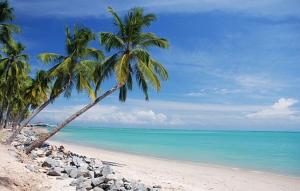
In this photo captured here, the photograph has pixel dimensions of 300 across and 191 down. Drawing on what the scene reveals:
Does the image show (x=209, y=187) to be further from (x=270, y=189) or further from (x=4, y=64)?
(x=4, y=64)

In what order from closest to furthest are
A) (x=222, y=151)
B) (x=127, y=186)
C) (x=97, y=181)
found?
(x=127, y=186) < (x=97, y=181) < (x=222, y=151)

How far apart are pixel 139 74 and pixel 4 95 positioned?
73.7 feet

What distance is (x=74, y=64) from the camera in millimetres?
21344

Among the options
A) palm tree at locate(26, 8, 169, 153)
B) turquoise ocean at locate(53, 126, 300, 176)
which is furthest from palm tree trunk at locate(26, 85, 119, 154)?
turquoise ocean at locate(53, 126, 300, 176)

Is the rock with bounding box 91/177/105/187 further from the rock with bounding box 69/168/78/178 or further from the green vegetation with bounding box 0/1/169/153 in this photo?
the green vegetation with bounding box 0/1/169/153

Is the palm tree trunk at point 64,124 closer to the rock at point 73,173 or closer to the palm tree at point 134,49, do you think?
the palm tree at point 134,49

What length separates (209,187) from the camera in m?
13.5

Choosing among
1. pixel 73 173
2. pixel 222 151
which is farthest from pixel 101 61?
pixel 222 151

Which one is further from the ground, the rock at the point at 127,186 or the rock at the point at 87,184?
the rock at the point at 127,186

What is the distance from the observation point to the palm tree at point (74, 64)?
21156 millimetres

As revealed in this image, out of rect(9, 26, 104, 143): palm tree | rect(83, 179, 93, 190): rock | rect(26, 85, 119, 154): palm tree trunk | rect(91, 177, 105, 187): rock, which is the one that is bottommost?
rect(83, 179, 93, 190): rock

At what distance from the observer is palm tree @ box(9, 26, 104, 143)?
21156mm

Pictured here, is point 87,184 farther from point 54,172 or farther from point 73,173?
point 54,172

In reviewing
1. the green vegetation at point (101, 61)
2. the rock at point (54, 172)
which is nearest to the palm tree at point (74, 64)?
the green vegetation at point (101, 61)
